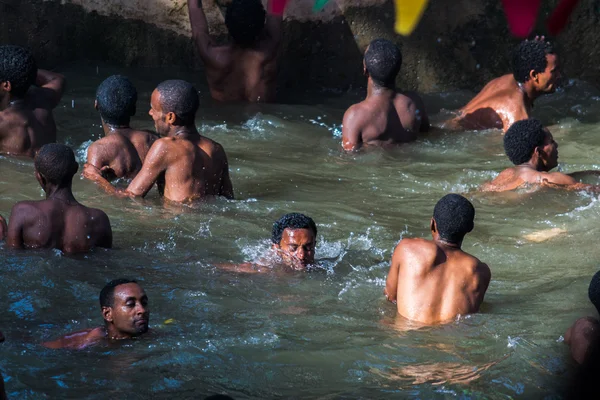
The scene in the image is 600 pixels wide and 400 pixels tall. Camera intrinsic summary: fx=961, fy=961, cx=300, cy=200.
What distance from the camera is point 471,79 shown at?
10.5 meters

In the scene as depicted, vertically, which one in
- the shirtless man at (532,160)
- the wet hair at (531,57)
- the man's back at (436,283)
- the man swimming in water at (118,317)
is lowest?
the man swimming in water at (118,317)

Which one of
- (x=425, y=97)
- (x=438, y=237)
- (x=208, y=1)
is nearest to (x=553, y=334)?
(x=438, y=237)

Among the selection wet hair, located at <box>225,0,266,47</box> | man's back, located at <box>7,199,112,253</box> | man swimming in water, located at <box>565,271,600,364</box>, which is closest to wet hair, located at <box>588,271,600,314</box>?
man swimming in water, located at <box>565,271,600,364</box>

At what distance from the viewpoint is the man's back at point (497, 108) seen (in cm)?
891

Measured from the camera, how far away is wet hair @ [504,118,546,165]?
722 cm

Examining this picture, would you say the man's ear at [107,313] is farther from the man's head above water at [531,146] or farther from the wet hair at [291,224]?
the man's head above water at [531,146]

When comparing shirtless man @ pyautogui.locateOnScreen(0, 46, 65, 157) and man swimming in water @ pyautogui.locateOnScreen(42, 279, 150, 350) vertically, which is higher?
shirtless man @ pyautogui.locateOnScreen(0, 46, 65, 157)

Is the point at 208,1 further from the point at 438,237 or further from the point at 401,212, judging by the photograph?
the point at 438,237

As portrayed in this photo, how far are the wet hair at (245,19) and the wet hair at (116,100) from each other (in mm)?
2420

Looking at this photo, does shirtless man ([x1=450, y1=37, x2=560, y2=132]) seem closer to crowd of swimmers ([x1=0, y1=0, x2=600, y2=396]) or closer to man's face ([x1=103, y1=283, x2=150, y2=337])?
crowd of swimmers ([x1=0, y1=0, x2=600, y2=396])

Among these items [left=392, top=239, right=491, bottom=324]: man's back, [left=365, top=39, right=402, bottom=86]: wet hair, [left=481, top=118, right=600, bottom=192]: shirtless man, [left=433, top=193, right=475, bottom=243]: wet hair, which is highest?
[left=365, top=39, right=402, bottom=86]: wet hair

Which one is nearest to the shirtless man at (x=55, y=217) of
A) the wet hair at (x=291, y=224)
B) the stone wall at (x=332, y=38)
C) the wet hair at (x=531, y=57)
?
the wet hair at (x=291, y=224)

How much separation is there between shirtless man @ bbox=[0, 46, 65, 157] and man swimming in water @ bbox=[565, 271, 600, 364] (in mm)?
4388

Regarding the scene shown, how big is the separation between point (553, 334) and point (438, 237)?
2.62 ft
